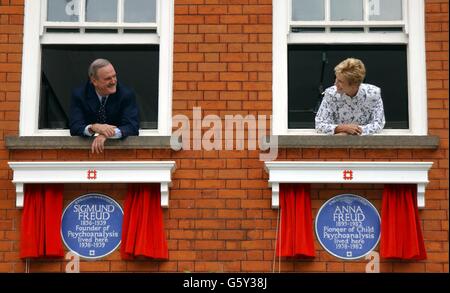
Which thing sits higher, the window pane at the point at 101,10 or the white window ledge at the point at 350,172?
the window pane at the point at 101,10

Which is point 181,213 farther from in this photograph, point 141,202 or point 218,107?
point 218,107

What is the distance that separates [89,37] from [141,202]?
174cm

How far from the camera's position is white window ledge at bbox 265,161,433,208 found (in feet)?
27.9

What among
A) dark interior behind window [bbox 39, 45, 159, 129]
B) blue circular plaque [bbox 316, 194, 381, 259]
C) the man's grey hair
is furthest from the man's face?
blue circular plaque [bbox 316, 194, 381, 259]

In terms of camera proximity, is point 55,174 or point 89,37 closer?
point 55,174

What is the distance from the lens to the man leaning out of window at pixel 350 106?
880 cm

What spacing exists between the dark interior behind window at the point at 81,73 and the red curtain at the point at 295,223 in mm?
1546

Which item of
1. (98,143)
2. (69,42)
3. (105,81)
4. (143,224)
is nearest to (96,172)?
(98,143)

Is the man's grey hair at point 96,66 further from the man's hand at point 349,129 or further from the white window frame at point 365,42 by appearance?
the man's hand at point 349,129

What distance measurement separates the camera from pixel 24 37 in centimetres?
910

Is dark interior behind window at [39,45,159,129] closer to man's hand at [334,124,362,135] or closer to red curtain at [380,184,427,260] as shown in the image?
man's hand at [334,124,362,135]

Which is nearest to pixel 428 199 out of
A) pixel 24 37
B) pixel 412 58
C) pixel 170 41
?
pixel 412 58

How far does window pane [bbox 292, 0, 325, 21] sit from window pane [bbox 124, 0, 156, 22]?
136cm

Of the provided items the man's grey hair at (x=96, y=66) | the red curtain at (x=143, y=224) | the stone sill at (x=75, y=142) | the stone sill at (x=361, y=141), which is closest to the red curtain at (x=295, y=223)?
the stone sill at (x=361, y=141)
